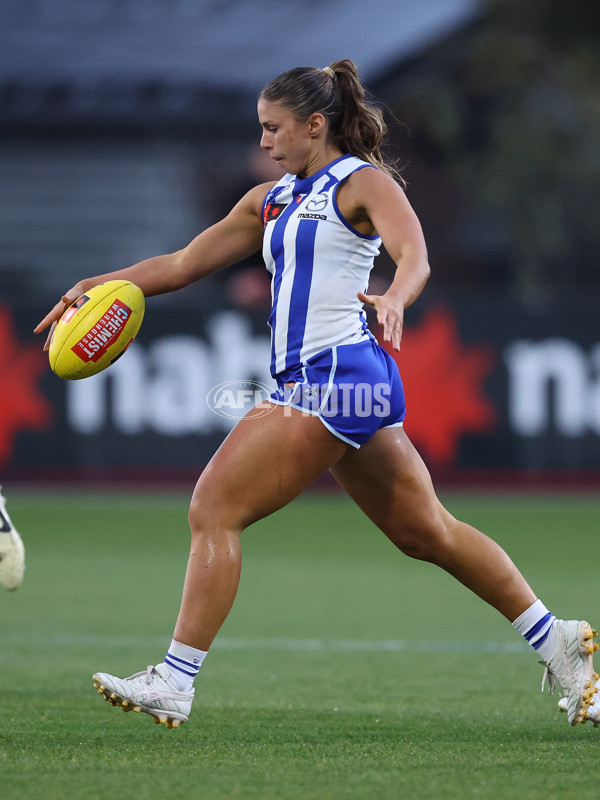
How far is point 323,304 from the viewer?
188 inches

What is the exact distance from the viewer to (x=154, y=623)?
25.8 feet

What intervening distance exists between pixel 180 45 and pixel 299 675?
18.0 meters

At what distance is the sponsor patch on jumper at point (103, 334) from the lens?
5.00 m

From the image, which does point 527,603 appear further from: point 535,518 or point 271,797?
point 535,518

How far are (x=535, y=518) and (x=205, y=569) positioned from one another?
877 centimetres

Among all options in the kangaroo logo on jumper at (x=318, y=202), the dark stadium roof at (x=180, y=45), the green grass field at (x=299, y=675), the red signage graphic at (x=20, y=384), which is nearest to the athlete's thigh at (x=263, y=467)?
the kangaroo logo on jumper at (x=318, y=202)

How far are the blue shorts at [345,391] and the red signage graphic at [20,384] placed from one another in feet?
31.5

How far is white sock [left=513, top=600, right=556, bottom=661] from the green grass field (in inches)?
12.1

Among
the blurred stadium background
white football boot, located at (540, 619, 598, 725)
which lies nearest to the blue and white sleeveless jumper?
white football boot, located at (540, 619, 598, 725)

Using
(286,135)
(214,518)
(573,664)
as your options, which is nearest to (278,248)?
(286,135)

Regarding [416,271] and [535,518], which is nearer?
[416,271]

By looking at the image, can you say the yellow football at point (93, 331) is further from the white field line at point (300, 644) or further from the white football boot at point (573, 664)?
the white field line at point (300, 644)

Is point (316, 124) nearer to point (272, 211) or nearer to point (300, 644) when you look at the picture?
point (272, 211)

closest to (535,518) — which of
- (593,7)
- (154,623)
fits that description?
(154,623)
